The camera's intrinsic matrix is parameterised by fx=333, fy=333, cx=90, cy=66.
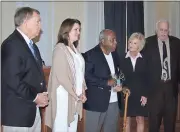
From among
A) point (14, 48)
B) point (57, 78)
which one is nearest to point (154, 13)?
point (57, 78)

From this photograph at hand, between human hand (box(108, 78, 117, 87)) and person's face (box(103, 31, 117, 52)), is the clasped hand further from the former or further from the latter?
person's face (box(103, 31, 117, 52))

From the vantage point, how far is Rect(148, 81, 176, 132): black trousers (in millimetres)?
3297

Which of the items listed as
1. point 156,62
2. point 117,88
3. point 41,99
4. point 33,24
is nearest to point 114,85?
point 117,88

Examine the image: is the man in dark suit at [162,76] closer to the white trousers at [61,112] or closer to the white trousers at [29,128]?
the white trousers at [61,112]

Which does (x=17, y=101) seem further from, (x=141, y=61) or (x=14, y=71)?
(x=141, y=61)

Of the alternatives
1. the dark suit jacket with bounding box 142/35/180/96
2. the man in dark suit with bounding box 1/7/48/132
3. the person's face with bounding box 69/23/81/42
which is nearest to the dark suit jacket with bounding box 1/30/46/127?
the man in dark suit with bounding box 1/7/48/132

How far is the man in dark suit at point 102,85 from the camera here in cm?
306

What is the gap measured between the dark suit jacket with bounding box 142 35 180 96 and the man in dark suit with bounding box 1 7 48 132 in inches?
53.4

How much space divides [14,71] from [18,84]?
0.09 m

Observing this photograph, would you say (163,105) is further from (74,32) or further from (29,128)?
(29,128)

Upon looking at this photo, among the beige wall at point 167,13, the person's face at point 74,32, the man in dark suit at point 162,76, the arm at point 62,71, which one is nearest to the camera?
the arm at point 62,71

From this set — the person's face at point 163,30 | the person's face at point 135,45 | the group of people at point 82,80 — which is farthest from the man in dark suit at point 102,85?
the person's face at point 163,30

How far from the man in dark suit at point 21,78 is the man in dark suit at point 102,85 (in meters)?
0.82

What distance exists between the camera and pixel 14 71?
2.16m
